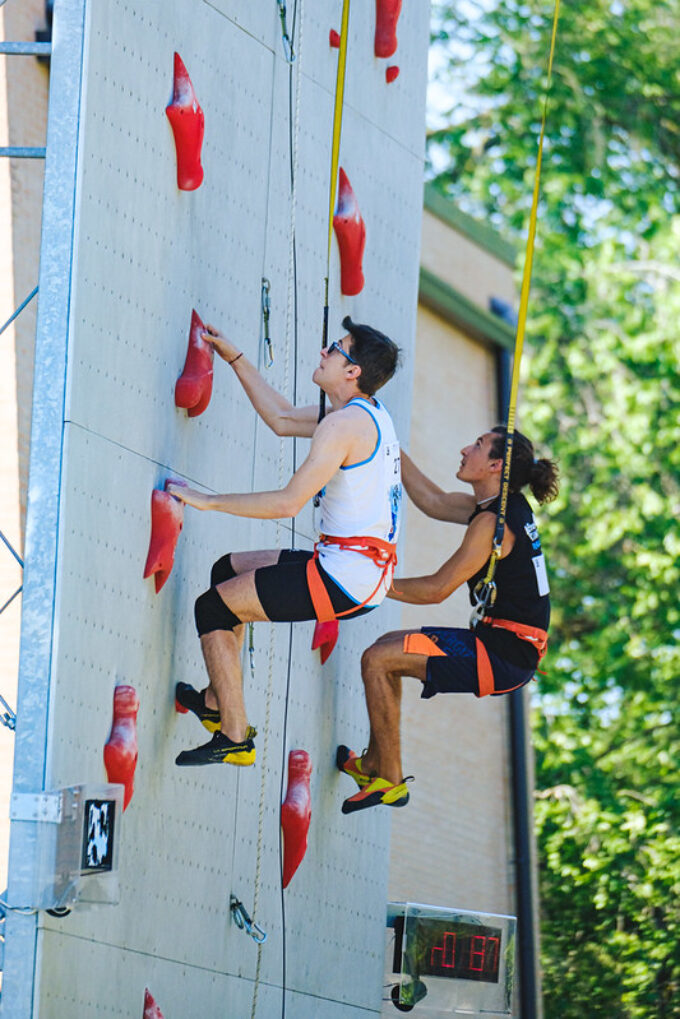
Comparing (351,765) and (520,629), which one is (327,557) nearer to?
(520,629)

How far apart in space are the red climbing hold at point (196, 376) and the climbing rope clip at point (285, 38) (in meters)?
1.52

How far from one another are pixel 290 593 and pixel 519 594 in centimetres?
120

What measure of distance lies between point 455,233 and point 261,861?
24.6 feet

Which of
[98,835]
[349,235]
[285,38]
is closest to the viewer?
[98,835]

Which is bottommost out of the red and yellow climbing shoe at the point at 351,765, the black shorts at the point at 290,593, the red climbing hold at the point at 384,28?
the red and yellow climbing shoe at the point at 351,765

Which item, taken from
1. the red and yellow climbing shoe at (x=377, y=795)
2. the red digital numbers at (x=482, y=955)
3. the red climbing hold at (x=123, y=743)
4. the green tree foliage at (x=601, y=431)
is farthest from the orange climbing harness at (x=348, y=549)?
the green tree foliage at (x=601, y=431)

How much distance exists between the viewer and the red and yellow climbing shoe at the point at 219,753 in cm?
599

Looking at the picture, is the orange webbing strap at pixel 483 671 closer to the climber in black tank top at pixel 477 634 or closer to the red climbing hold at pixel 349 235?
the climber in black tank top at pixel 477 634

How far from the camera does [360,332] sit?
6.26 meters

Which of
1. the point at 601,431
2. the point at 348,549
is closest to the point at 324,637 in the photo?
the point at 348,549

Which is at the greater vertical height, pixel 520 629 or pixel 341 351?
pixel 341 351

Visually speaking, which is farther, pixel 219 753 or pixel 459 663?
pixel 459 663

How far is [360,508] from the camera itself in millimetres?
6188

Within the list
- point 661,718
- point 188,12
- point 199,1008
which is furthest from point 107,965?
point 661,718
